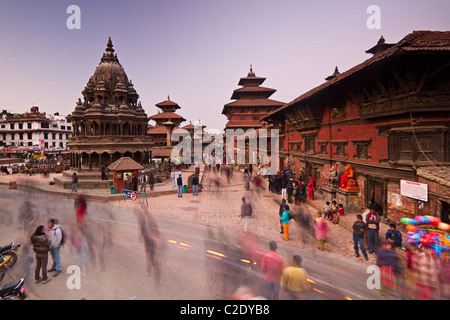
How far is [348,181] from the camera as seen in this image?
12.2m

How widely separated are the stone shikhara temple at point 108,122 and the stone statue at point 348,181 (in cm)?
2266

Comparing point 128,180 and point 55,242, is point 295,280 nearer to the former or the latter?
point 55,242

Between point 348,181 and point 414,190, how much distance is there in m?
3.55

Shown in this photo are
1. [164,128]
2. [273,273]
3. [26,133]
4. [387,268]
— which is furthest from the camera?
[26,133]

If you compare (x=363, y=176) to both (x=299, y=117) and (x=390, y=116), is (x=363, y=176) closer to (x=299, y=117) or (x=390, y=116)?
(x=390, y=116)

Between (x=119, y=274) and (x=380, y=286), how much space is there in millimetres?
6976

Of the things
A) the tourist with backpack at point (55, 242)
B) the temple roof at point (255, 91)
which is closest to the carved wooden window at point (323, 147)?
the tourist with backpack at point (55, 242)

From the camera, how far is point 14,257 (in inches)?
286

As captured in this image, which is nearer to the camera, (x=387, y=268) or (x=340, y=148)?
(x=387, y=268)

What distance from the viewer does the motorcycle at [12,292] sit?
5146mm

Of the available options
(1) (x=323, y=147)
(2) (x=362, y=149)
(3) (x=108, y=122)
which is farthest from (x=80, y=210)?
(3) (x=108, y=122)

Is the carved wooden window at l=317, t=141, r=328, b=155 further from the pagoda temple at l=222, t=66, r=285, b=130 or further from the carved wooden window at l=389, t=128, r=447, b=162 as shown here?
the pagoda temple at l=222, t=66, r=285, b=130

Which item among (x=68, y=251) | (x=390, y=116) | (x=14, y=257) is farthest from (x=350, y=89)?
(x=14, y=257)

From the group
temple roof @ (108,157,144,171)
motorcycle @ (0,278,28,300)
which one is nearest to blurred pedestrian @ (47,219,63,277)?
motorcycle @ (0,278,28,300)
